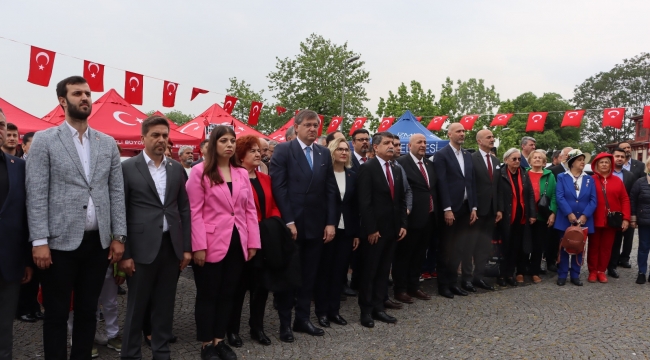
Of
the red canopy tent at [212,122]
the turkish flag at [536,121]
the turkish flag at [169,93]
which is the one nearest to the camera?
the red canopy tent at [212,122]

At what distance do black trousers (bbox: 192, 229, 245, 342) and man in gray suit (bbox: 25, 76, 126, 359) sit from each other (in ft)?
2.54

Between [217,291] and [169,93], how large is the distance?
12023 millimetres

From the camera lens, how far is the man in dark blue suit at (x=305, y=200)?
15.8 ft

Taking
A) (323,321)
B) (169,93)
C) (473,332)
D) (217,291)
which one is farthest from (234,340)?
(169,93)

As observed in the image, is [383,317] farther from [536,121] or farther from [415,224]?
[536,121]

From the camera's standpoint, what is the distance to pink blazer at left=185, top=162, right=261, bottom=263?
410 cm

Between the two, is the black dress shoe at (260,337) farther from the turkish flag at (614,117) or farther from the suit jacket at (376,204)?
the turkish flag at (614,117)

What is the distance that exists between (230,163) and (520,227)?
16.0 feet

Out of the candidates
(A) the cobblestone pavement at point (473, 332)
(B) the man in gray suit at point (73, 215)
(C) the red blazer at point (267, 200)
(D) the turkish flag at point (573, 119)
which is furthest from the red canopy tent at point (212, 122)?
(D) the turkish flag at point (573, 119)

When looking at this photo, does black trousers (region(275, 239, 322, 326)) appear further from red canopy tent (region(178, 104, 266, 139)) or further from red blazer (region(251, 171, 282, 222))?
red canopy tent (region(178, 104, 266, 139))

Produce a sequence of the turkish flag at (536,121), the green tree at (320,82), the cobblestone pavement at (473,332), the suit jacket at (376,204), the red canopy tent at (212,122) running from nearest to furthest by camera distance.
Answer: the cobblestone pavement at (473,332) < the suit jacket at (376,204) < the red canopy tent at (212,122) < the turkish flag at (536,121) < the green tree at (320,82)

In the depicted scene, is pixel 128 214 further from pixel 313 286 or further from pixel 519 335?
pixel 519 335

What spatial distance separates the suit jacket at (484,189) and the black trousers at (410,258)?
76cm

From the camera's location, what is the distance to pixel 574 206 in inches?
299
